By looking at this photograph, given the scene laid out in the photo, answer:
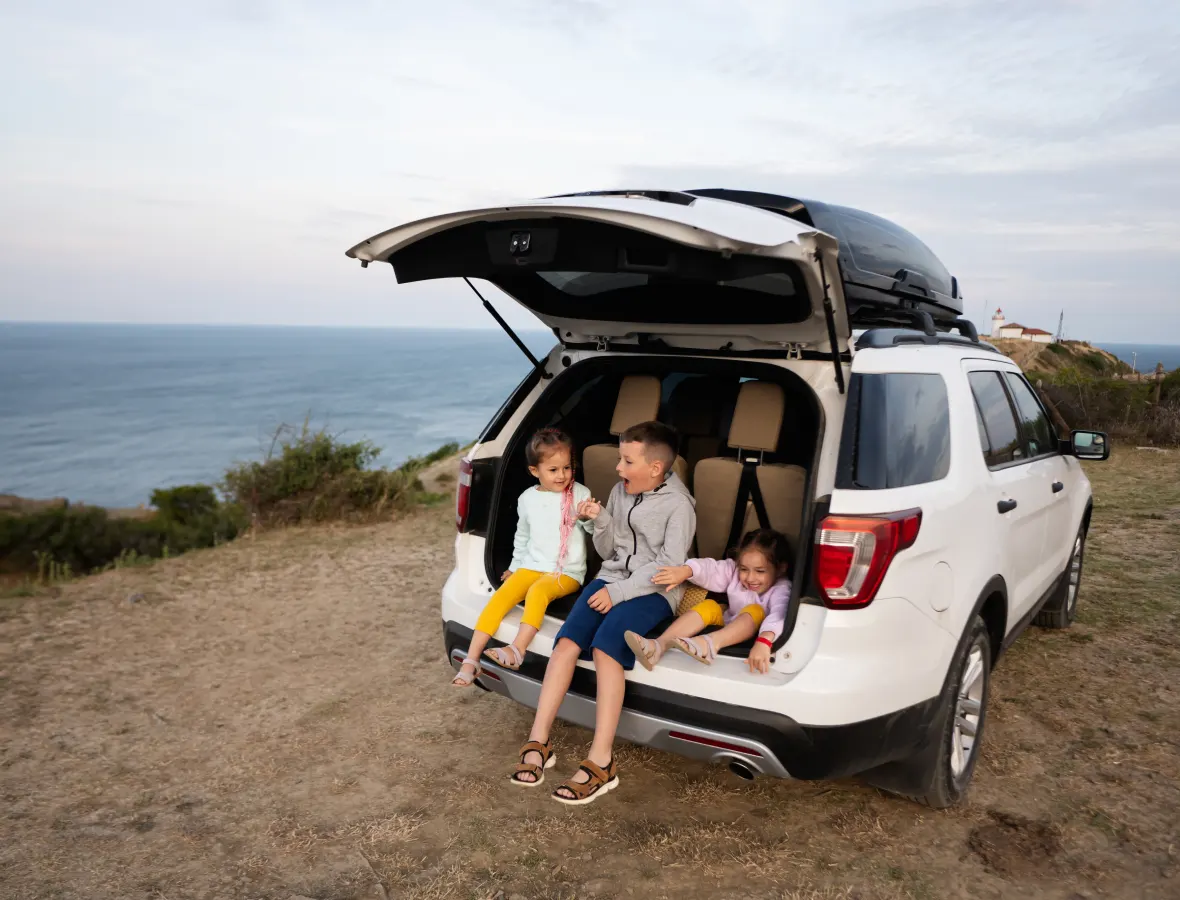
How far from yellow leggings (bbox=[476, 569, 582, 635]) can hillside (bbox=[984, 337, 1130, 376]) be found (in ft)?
53.2

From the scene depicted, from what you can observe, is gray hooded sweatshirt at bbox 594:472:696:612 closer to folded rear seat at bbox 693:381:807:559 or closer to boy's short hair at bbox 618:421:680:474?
boy's short hair at bbox 618:421:680:474

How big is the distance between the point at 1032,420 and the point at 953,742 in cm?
188

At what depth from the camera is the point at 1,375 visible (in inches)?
6599

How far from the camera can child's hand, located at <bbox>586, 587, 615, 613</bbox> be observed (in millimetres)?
3080

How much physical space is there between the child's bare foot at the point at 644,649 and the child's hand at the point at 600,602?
0.88ft

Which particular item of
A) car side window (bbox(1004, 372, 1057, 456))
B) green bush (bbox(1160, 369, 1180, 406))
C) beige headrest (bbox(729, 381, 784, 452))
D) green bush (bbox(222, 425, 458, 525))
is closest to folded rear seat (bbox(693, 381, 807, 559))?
beige headrest (bbox(729, 381, 784, 452))

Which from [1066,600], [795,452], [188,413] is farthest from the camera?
[188,413]

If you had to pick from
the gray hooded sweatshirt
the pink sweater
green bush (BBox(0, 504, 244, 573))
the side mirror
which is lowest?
green bush (BBox(0, 504, 244, 573))

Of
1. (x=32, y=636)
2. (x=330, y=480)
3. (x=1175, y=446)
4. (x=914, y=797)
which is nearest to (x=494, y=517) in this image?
(x=914, y=797)

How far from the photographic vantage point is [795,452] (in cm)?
388

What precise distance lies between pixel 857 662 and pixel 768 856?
84 cm

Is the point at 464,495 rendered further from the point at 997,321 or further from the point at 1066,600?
the point at 997,321

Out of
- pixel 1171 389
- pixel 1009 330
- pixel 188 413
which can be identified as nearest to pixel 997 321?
pixel 1009 330

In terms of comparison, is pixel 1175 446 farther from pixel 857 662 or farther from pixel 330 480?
pixel 857 662
